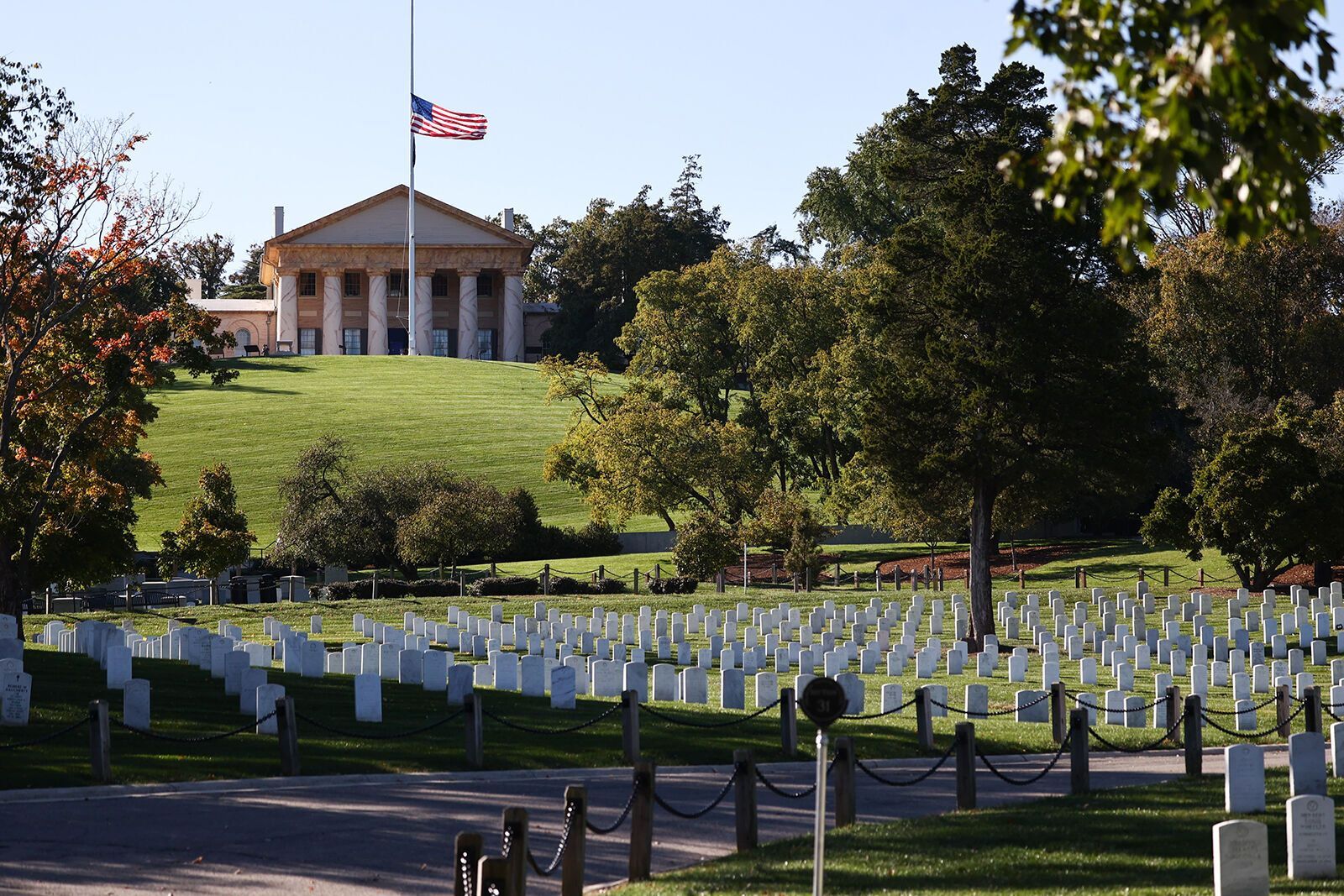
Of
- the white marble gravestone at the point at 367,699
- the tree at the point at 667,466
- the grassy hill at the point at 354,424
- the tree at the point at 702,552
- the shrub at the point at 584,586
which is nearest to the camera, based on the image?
the white marble gravestone at the point at 367,699

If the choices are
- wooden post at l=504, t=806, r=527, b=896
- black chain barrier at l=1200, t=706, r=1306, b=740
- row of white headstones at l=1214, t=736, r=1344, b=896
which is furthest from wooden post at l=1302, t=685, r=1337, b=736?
wooden post at l=504, t=806, r=527, b=896

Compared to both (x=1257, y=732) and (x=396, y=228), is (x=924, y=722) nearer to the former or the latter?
(x=1257, y=732)

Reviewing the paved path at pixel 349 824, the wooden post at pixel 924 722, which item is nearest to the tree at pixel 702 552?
the wooden post at pixel 924 722

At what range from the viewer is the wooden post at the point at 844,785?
1231 centimetres

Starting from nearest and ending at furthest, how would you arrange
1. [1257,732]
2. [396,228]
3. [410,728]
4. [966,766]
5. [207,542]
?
[966,766]
[410,728]
[1257,732]
[207,542]
[396,228]

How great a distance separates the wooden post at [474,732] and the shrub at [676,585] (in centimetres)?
2967

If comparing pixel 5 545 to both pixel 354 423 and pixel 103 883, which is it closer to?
pixel 103 883

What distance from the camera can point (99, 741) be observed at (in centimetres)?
1398

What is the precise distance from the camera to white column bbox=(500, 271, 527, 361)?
352 feet

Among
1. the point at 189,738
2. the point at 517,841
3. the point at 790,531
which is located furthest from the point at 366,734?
the point at 790,531

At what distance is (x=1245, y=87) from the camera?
21.5 feet

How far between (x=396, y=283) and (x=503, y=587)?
65.9m

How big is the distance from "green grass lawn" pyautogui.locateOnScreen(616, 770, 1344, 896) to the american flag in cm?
6574

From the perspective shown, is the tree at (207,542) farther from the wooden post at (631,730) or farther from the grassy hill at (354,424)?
the wooden post at (631,730)
